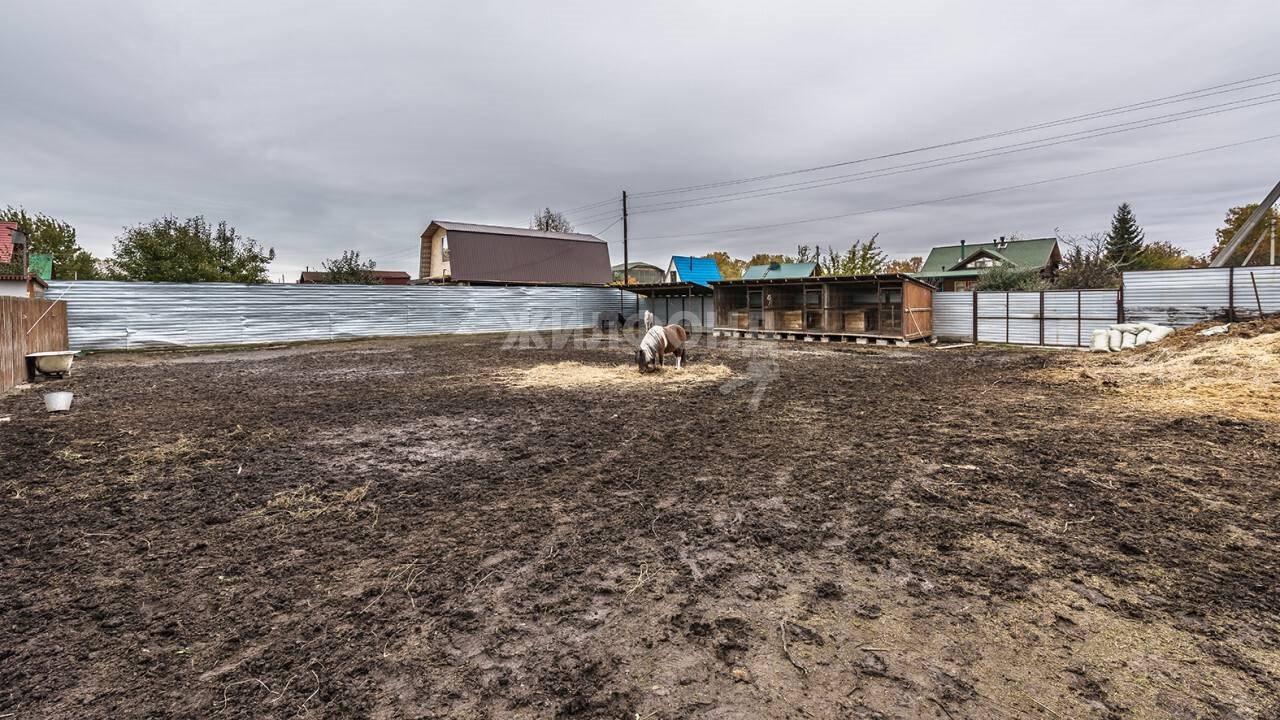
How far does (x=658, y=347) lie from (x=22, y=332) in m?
11.8

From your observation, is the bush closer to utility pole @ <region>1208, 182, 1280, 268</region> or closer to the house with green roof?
utility pole @ <region>1208, 182, 1280, 268</region>

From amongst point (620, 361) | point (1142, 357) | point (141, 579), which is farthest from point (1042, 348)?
point (141, 579)

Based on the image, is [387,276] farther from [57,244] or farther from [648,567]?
[648,567]

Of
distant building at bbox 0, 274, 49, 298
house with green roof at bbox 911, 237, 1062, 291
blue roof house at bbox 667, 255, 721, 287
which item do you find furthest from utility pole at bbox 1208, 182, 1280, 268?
distant building at bbox 0, 274, 49, 298

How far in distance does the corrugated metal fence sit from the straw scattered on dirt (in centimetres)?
1150

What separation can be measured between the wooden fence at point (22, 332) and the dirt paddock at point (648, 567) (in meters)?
4.01

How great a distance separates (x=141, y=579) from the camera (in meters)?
2.93

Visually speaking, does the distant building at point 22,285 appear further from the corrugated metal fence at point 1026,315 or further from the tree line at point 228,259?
the corrugated metal fence at point 1026,315

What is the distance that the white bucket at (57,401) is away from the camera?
7.11 meters

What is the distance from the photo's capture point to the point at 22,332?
9.55 metres

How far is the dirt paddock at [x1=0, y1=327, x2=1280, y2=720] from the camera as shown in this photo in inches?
81.6

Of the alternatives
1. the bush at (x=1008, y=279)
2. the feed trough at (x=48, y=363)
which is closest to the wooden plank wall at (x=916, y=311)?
the bush at (x=1008, y=279)

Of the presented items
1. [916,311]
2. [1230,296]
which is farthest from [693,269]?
[1230,296]

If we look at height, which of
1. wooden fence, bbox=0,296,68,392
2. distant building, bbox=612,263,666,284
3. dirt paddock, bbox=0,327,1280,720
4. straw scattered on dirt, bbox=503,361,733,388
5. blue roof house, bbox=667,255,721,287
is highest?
distant building, bbox=612,263,666,284
